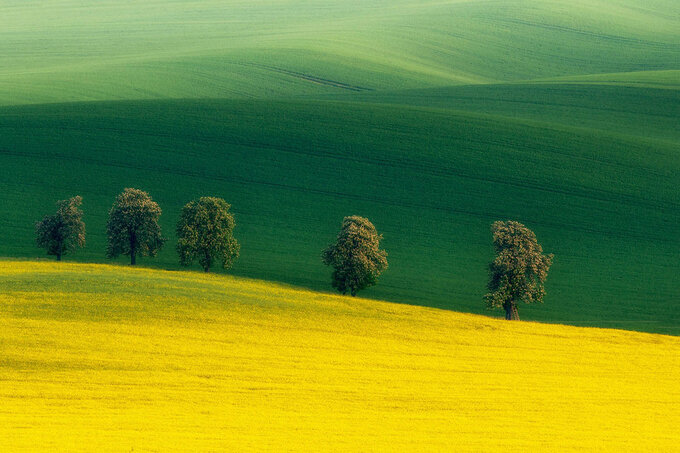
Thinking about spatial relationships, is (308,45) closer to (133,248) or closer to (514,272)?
(133,248)

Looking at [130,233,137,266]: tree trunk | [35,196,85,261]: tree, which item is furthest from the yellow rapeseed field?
[35,196,85,261]: tree

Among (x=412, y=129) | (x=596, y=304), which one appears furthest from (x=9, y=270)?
(x=412, y=129)

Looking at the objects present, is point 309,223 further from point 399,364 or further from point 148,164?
point 399,364

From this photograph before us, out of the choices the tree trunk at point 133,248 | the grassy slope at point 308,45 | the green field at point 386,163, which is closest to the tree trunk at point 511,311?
the green field at point 386,163

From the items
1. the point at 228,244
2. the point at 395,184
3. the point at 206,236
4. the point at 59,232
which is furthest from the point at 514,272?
the point at 59,232

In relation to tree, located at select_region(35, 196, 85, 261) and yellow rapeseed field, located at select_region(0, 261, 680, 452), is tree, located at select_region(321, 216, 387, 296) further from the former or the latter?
tree, located at select_region(35, 196, 85, 261)
